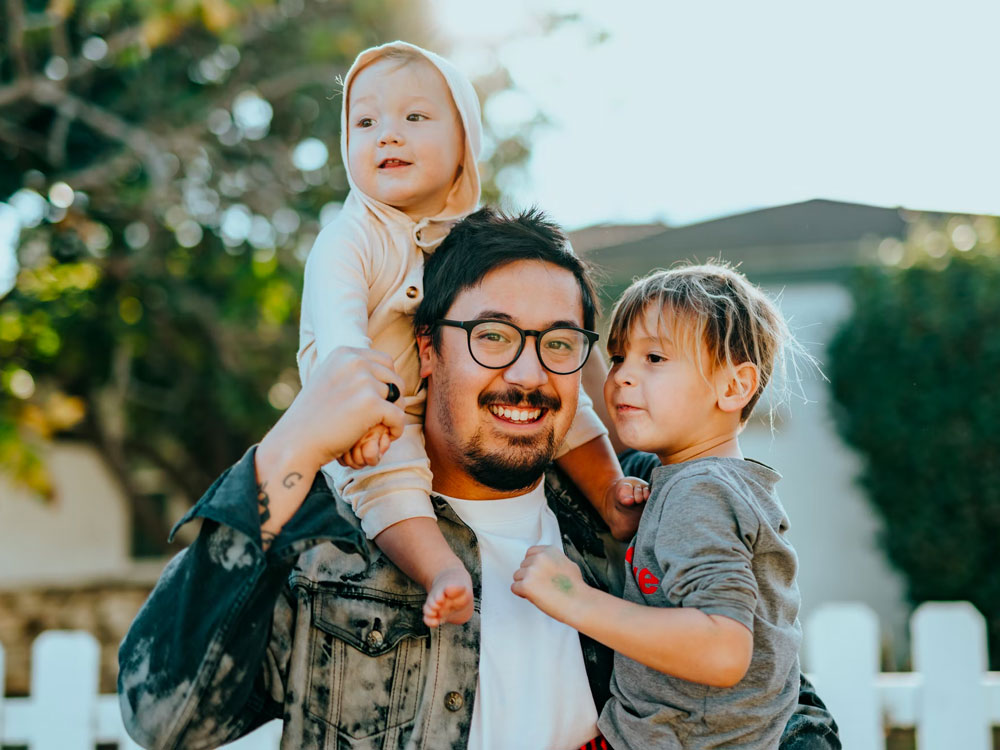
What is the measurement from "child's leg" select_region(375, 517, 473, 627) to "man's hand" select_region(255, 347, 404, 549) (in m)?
0.29

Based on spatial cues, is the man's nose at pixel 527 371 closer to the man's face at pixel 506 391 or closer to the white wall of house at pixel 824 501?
the man's face at pixel 506 391

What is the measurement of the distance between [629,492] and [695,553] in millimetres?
464

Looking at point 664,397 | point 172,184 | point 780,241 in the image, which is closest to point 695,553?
point 664,397

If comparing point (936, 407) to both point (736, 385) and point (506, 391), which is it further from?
point (506, 391)

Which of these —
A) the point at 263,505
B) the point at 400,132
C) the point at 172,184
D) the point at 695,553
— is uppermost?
the point at 172,184

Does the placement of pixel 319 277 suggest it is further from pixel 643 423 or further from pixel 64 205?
pixel 64 205

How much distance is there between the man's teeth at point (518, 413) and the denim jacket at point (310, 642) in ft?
0.90

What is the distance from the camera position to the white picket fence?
3.48 meters

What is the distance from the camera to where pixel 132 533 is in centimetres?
1052

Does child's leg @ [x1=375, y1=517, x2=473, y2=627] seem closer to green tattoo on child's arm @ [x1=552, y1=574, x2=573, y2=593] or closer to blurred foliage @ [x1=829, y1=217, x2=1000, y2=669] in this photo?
green tattoo on child's arm @ [x1=552, y1=574, x2=573, y2=593]

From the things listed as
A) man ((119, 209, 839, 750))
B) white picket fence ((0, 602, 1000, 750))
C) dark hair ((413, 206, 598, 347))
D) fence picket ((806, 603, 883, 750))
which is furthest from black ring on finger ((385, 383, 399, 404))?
fence picket ((806, 603, 883, 750))

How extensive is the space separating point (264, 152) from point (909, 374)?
6.07m

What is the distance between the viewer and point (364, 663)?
2.00m

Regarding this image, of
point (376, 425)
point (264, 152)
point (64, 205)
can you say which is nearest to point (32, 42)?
point (64, 205)
